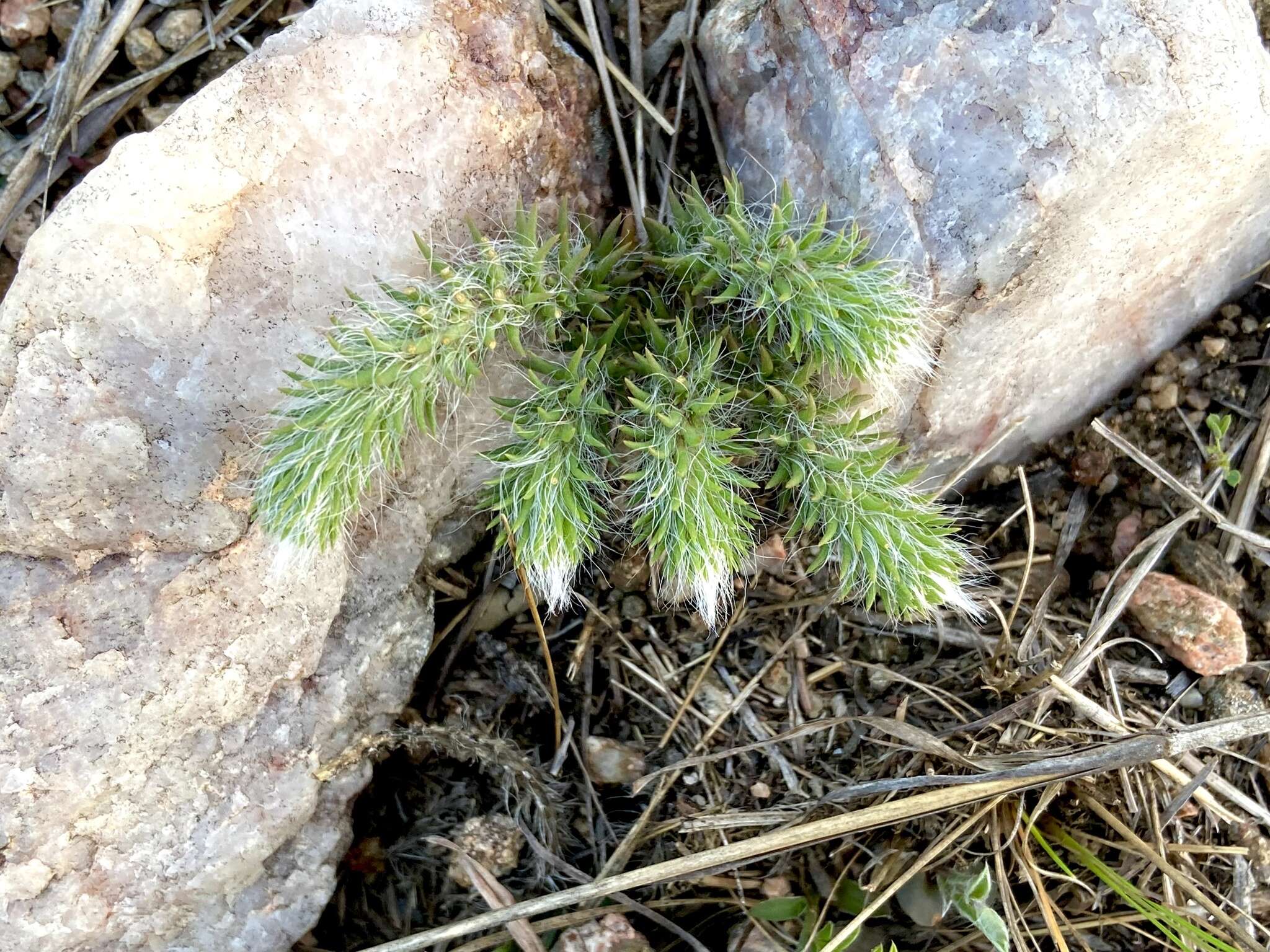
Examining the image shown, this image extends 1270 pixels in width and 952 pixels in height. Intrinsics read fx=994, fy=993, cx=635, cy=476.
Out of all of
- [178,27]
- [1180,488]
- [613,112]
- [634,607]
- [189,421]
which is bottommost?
[1180,488]

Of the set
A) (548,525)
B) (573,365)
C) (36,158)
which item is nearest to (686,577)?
(548,525)

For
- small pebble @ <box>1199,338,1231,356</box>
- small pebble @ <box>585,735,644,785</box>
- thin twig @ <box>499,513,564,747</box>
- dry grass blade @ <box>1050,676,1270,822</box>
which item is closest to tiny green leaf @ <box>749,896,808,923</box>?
small pebble @ <box>585,735,644,785</box>

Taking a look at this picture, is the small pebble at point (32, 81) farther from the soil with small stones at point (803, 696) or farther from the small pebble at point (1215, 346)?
the small pebble at point (1215, 346)

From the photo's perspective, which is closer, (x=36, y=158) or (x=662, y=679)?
(x=662, y=679)

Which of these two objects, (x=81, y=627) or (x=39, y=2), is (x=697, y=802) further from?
(x=39, y=2)

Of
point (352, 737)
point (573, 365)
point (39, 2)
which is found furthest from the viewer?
point (39, 2)

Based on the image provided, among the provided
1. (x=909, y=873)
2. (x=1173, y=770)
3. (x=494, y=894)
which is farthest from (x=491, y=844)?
(x=1173, y=770)

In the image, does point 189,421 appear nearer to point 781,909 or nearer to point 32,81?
point 32,81
